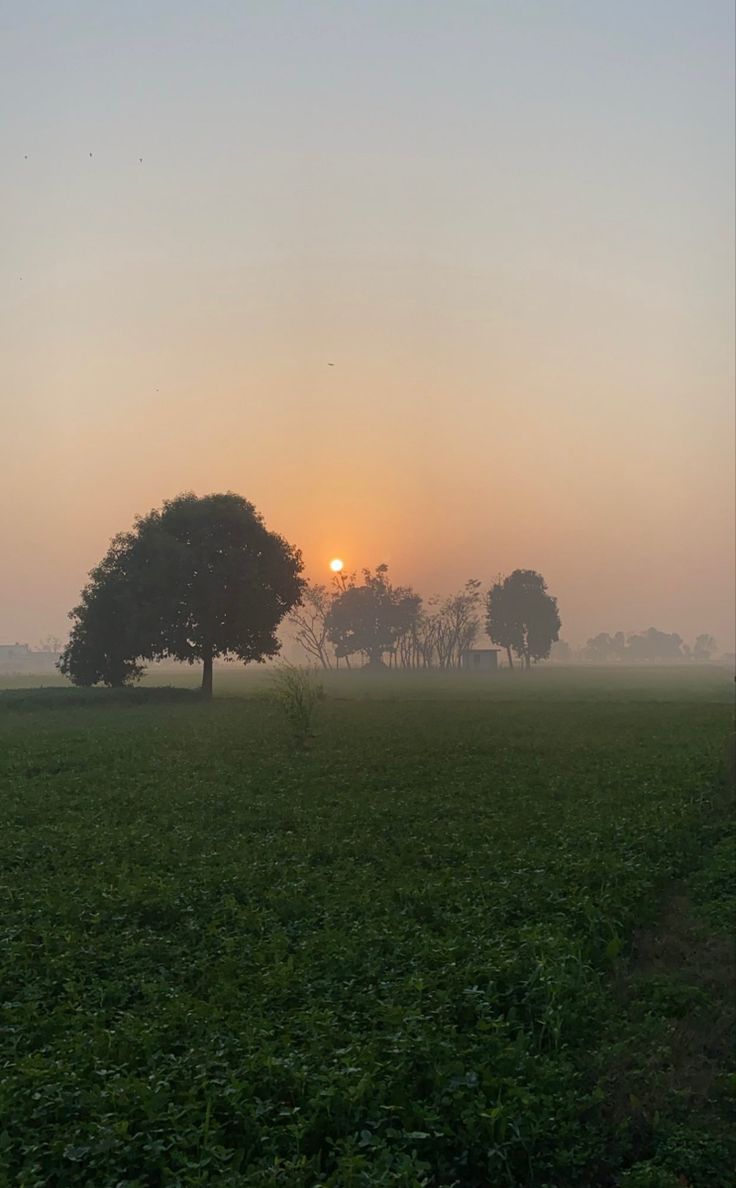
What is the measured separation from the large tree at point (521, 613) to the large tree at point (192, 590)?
105 meters

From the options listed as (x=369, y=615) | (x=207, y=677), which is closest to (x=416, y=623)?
(x=369, y=615)

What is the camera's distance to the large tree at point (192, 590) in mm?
61938

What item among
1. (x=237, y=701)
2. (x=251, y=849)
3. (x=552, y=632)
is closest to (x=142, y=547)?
(x=237, y=701)

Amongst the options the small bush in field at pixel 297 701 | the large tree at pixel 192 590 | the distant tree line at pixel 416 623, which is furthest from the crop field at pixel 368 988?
the distant tree line at pixel 416 623

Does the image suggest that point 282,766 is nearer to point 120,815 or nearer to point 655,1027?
point 120,815

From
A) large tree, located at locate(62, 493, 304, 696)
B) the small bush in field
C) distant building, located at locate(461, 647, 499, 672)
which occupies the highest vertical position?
large tree, located at locate(62, 493, 304, 696)

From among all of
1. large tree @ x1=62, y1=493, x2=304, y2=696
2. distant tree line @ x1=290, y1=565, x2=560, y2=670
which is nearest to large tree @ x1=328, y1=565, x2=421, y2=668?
distant tree line @ x1=290, y1=565, x2=560, y2=670

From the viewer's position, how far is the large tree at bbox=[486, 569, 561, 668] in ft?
545

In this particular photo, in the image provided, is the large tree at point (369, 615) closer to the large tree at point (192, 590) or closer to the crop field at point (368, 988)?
the large tree at point (192, 590)

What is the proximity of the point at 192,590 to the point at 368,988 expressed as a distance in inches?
2169

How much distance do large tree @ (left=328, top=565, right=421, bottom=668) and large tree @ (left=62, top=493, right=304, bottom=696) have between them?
10662 centimetres

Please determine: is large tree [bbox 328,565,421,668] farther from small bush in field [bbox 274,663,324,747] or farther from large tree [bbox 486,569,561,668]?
small bush in field [bbox 274,663,324,747]

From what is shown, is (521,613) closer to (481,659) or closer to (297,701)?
(481,659)

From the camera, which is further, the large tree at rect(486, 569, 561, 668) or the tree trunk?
the large tree at rect(486, 569, 561, 668)
